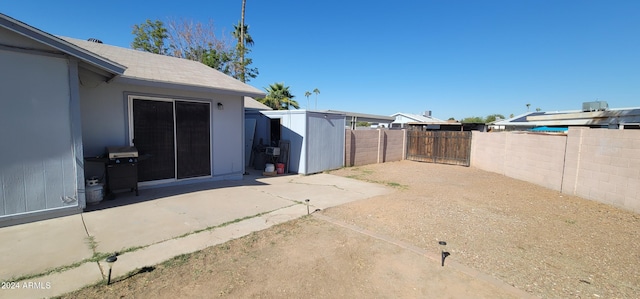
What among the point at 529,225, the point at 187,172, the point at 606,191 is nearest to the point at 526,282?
the point at 529,225

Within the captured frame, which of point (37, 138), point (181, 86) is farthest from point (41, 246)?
point (181, 86)

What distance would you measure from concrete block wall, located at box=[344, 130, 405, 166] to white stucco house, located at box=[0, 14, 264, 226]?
196 inches

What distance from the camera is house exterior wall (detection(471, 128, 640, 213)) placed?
5.96 metres

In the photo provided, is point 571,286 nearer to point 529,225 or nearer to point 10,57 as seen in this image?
point 529,225

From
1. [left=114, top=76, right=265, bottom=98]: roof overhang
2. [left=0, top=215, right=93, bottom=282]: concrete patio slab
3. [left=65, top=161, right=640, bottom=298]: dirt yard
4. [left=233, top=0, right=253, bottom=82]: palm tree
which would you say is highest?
[left=233, top=0, right=253, bottom=82]: palm tree

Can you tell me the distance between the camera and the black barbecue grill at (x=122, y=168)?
5.45 meters

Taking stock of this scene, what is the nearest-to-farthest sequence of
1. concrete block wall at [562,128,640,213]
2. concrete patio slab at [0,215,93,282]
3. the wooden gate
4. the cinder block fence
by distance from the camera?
concrete patio slab at [0,215,93,282]
concrete block wall at [562,128,640,213]
the cinder block fence
the wooden gate

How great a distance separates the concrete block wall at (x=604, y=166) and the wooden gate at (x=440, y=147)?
18.1 ft

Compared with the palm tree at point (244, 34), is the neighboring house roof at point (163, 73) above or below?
below

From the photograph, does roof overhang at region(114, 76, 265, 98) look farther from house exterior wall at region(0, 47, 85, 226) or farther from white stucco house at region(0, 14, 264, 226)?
house exterior wall at region(0, 47, 85, 226)

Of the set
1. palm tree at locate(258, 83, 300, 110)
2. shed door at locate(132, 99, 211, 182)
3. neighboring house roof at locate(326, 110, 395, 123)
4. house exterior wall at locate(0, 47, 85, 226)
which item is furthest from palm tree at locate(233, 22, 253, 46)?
house exterior wall at locate(0, 47, 85, 226)

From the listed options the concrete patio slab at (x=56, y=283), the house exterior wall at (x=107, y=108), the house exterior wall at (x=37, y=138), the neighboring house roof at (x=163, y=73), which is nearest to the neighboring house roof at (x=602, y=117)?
the neighboring house roof at (x=163, y=73)

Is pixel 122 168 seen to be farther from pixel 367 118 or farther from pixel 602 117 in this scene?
pixel 367 118

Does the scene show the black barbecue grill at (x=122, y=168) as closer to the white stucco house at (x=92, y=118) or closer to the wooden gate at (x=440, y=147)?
the white stucco house at (x=92, y=118)
